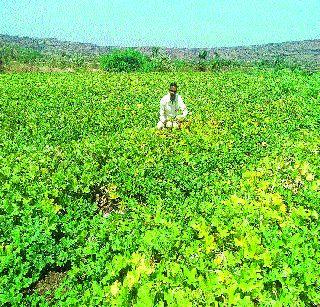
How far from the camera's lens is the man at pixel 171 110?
10.7 meters

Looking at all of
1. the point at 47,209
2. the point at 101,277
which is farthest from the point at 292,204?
the point at 47,209

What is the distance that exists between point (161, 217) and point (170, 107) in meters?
5.98

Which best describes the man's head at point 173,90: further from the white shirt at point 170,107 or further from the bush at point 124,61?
the bush at point 124,61

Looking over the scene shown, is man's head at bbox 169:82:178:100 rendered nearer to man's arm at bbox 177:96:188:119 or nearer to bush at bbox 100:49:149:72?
man's arm at bbox 177:96:188:119

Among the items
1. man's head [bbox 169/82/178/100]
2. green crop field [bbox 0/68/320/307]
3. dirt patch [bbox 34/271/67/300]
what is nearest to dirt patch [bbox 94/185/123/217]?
green crop field [bbox 0/68/320/307]

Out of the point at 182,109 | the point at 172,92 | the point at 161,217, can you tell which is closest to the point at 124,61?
the point at 182,109

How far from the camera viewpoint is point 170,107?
11.0m

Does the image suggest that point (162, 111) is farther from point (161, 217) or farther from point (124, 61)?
point (124, 61)

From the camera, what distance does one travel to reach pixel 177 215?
5586mm

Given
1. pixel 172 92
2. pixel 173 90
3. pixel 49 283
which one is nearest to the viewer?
pixel 49 283

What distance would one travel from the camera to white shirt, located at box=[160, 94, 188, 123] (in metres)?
10.9

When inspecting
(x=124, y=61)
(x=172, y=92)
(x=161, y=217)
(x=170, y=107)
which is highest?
(x=172, y=92)

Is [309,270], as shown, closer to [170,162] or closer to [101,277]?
[101,277]

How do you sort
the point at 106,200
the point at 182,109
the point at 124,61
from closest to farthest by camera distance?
the point at 106,200, the point at 182,109, the point at 124,61
